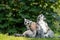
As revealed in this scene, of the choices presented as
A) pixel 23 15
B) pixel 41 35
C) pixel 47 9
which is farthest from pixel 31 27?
pixel 47 9

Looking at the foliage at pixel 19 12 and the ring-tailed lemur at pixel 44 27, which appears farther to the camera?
the foliage at pixel 19 12

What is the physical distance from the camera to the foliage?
309 inches

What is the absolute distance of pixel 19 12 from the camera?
25.5ft

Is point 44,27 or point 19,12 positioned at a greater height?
point 19,12

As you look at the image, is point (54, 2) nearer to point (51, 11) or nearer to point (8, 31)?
point (51, 11)

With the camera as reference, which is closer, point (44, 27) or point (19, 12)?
point (44, 27)

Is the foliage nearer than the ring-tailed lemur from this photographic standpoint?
No

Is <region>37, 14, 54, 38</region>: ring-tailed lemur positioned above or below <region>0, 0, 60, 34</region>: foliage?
below

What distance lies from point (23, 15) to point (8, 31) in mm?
655

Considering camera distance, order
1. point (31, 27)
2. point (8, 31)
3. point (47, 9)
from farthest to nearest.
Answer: point (47, 9)
point (8, 31)
point (31, 27)

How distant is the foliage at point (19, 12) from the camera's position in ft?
25.7

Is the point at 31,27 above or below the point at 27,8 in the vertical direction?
below

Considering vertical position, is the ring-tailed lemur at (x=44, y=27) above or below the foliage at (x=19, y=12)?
below

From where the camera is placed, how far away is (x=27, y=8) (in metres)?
7.89
